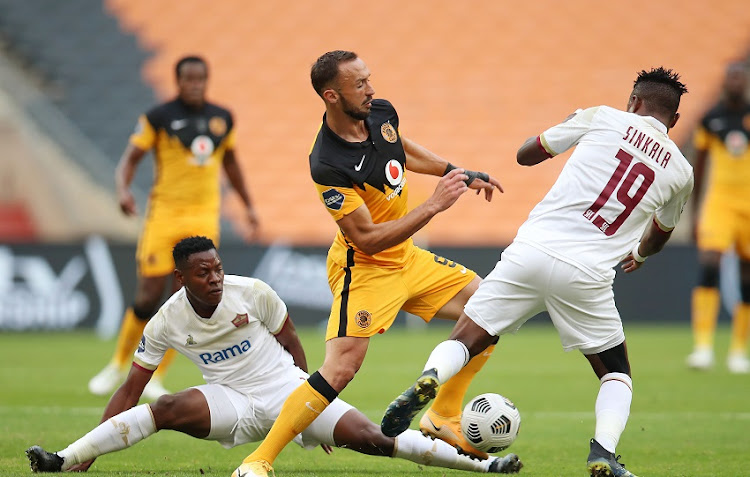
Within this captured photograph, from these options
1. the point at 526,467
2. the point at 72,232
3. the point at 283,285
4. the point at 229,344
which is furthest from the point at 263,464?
the point at 72,232

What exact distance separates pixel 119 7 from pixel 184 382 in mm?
13140

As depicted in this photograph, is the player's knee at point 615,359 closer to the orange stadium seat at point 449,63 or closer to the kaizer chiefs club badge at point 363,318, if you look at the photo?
the kaizer chiefs club badge at point 363,318

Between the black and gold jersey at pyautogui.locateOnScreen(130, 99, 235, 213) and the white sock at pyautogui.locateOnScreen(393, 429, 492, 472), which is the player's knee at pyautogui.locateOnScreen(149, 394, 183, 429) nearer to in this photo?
the white sock at pyautogui.locateOnScreen(393, 429, 492, 472)

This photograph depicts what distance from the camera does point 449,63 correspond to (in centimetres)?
2111

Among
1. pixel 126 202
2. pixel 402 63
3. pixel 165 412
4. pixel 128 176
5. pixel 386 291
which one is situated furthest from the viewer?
pixel 402 63

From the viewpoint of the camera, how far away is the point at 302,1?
2217 cm

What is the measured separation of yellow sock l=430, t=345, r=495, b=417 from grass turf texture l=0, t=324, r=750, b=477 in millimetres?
349

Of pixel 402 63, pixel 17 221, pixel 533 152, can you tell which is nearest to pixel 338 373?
pixel 533 152

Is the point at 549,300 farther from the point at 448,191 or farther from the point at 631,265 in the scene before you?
the point at 631,265

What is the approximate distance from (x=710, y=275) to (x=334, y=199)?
254 inches

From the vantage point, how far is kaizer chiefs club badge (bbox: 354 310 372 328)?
5570 mm

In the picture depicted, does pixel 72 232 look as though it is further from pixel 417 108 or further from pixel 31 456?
pixel 31 456

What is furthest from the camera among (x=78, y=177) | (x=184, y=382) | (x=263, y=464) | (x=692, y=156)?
(x=692, y=156)

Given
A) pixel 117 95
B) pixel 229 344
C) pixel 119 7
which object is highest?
pixel 119 7
